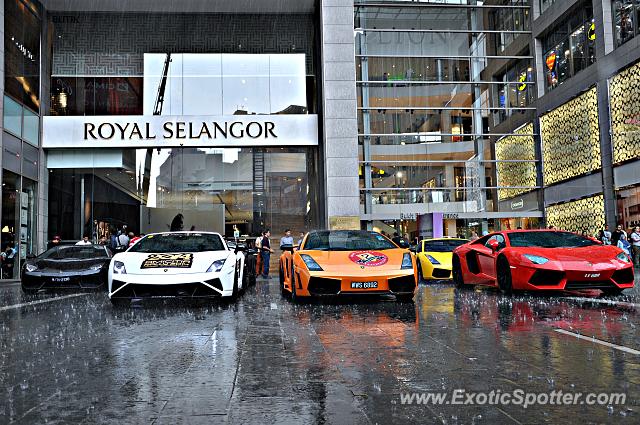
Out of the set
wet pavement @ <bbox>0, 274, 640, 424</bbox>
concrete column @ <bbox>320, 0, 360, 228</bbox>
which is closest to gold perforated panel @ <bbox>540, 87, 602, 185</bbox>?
concrete column @ <bbox>320, 0, 360, 228</bbox>

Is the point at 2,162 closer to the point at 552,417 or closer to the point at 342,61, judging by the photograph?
the point at 342,61

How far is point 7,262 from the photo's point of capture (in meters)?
22.0

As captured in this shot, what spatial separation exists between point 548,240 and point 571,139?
1774 centimetres

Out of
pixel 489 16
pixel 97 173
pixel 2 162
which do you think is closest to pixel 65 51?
pixel 97 173

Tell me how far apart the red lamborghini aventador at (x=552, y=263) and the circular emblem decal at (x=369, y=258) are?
2.36m

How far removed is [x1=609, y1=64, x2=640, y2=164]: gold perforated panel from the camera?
22.5m

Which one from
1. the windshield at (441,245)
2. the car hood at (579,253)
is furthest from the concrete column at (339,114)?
the car hood at (579,253)

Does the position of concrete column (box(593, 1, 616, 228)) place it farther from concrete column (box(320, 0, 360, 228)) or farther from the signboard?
the signboard

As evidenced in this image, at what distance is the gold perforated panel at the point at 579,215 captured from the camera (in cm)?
2534

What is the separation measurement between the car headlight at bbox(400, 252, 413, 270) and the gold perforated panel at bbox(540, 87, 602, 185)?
1854 centimetres

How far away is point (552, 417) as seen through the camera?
327cm

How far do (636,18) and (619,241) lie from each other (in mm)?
8603

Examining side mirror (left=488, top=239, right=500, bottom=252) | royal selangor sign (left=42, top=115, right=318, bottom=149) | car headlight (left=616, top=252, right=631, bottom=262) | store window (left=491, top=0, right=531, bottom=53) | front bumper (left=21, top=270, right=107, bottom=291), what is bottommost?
front bumper (left=21, top=270, right=107, bottom=291)

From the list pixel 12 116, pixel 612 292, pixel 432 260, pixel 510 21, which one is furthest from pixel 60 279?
pixel 510 21
